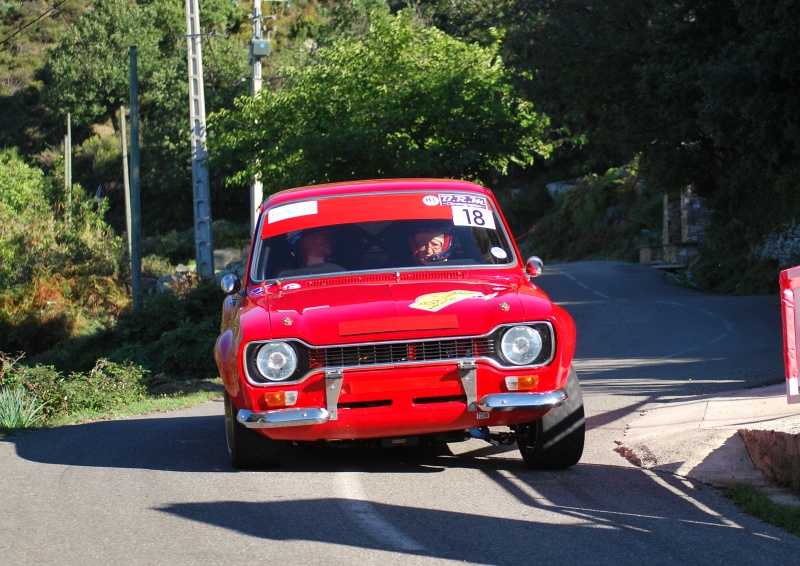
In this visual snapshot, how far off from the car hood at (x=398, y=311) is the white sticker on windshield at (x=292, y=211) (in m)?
1.18

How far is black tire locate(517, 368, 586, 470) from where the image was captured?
22.6ft

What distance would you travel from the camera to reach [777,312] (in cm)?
2325

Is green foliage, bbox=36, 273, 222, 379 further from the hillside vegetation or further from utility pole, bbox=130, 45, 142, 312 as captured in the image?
utility pole, bbox=130, 45, 142, 312

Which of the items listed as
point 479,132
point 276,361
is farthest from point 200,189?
point 276,361

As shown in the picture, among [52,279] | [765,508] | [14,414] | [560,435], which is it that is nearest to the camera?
[765,508]

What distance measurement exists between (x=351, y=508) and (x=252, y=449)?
1285 mm

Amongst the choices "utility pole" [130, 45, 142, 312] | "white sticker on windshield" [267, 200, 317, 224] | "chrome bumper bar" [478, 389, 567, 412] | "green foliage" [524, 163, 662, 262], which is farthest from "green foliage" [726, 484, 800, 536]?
"green foliage" [524, 163, 662, 262]

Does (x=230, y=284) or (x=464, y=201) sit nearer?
(x=230, y=284)

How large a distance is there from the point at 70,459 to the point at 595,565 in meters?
4.65

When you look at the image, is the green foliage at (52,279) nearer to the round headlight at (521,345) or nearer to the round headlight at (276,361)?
the round headlight at (276,361)

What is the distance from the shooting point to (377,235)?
7879 millimetres

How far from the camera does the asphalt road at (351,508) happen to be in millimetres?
5152

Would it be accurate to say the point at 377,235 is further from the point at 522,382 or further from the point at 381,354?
the point at 522,382

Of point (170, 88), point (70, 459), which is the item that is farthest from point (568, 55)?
point (170, 88)
